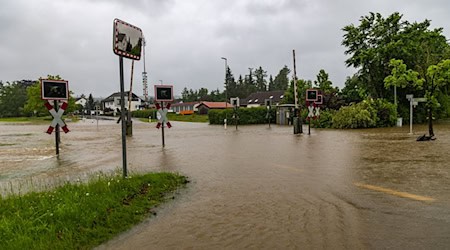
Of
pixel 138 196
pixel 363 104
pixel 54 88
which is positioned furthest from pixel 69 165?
pixel 363 104

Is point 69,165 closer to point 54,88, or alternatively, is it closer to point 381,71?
point 54,88

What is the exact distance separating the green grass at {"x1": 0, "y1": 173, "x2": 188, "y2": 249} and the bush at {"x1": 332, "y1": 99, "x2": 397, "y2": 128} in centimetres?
2342

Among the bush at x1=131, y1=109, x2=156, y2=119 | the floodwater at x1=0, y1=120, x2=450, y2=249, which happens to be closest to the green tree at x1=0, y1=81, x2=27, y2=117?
the bush at x1=131, y1=109, x2=156, y2=119

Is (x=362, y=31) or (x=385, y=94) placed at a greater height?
(x=362, y=31)

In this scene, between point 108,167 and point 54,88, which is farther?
point 54,88

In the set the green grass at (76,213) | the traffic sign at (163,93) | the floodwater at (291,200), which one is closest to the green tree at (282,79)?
the traffic sign at (163,93)

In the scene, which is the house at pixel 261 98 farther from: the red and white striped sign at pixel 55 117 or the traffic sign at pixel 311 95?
the red and white striped sign at pixel 55 117

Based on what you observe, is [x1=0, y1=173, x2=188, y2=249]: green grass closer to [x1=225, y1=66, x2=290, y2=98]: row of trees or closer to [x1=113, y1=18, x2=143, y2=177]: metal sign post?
[x1=113, y1=18, x2=143, y2=177]: metal sign post

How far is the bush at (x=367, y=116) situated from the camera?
26.9 m

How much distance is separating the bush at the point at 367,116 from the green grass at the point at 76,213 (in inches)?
922

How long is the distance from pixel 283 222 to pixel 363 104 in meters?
25.8

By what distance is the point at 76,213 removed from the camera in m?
4.54

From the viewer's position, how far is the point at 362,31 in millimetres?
33281

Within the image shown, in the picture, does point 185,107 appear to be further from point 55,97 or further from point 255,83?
point 55,97
